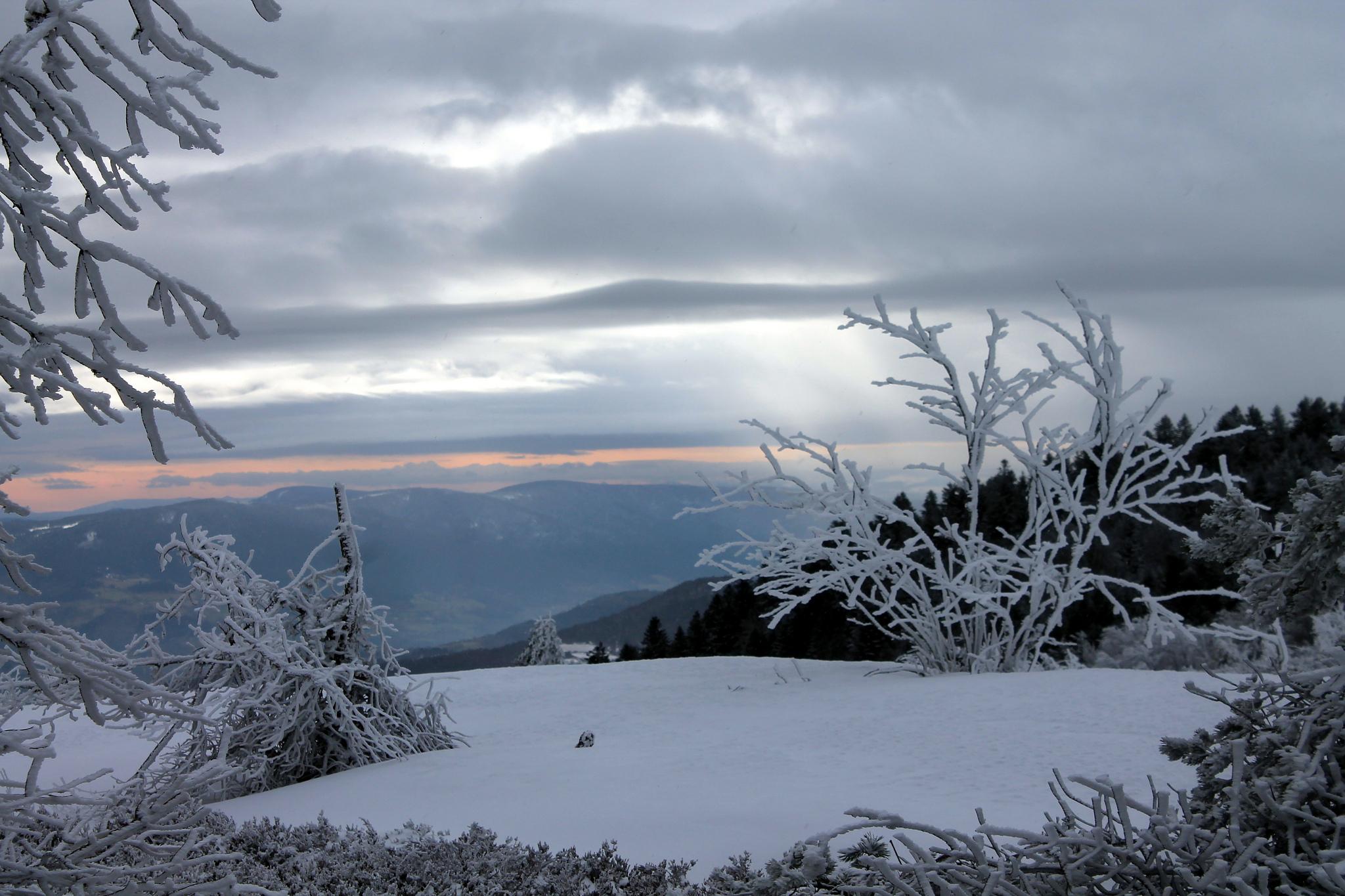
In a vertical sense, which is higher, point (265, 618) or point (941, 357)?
point (941, 357)

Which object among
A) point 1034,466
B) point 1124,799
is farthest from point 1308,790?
point 1034,466

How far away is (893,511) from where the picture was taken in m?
9.30

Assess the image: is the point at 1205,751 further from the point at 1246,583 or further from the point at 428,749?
the point at 428,749

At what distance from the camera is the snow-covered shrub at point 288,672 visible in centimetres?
687

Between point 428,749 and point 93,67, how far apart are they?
587 centimetres

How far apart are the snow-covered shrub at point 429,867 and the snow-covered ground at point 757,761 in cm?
29

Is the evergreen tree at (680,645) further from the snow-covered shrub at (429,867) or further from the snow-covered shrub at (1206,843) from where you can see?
the snow-covered shrub at (1206,843)

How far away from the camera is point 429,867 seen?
435cm

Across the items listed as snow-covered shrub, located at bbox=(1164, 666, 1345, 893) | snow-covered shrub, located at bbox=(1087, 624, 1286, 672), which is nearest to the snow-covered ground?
snow-covered shrub, located at bbox=(1164, 666, 1345, 893)

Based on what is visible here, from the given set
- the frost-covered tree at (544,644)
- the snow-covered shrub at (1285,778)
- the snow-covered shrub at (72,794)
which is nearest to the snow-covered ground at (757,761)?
the snow-covered shrub at (1285,778)

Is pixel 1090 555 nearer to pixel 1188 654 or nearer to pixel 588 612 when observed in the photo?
pixel 1188 654

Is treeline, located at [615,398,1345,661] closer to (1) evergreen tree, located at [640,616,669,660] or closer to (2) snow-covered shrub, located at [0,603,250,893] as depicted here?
(1) evergreen tree, located at [640,616,669,660]

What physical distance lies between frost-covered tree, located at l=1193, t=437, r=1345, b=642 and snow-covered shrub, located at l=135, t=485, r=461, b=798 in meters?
5.49

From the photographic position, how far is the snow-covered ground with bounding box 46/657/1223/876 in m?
4.83
